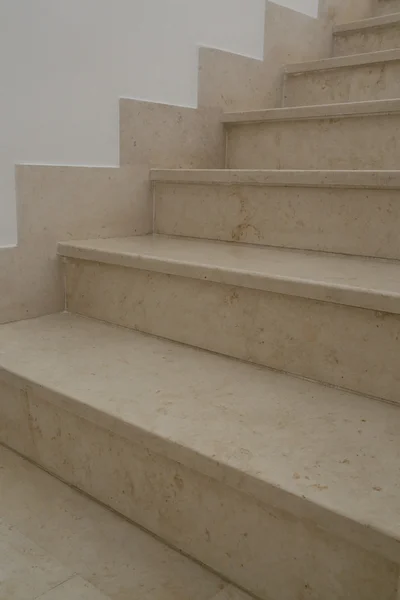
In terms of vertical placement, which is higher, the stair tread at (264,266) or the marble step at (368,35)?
the marble step at (368,35)

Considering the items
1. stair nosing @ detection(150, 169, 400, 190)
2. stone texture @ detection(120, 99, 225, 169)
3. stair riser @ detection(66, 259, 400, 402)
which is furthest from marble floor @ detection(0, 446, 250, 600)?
stone texture @ detection(120, 99, 225, 169)

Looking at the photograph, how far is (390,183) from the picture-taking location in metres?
1.18

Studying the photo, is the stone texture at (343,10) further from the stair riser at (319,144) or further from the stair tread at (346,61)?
the stair riser at (319,144)

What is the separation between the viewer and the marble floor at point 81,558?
787 mm

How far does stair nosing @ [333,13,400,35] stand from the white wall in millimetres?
577

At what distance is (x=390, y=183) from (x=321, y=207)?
164 millimetres

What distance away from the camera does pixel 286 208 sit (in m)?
1.36

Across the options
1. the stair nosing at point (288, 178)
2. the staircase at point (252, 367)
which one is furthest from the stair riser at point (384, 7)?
the stair nosing at point (288, 178)

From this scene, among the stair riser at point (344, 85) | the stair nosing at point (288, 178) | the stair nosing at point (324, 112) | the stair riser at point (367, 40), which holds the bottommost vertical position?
the stair nosing at point (288, 178)

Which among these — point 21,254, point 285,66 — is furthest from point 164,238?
point 285,66

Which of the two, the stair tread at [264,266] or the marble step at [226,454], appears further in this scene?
the stair tread at [264,266]

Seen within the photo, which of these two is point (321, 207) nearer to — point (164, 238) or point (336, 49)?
point (164, 238)

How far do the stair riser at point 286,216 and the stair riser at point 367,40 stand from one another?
1034 millimetres

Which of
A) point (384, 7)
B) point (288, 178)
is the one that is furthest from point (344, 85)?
point (384, 7)
